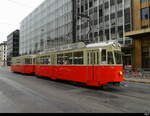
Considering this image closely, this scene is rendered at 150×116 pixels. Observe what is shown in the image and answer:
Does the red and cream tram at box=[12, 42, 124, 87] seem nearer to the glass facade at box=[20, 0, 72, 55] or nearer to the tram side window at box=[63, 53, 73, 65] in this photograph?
the tram side window at box=[63, 53, 73, 65]

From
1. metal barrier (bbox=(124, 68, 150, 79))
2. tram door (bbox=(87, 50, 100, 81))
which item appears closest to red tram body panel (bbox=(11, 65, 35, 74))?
metal barrier (bbox=(124, 68, 150, 79))

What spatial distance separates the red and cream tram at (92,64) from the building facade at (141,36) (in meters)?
15.9

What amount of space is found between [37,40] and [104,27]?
37.6 metres

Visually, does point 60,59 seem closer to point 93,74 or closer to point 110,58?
point 93,74

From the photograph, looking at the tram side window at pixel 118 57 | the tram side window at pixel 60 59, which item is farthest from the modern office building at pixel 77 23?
the tram side window at pixel 118 57

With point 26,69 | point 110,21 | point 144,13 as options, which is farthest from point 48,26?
point 144,13

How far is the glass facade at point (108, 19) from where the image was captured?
30.6m

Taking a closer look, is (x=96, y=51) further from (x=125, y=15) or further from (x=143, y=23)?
(x=125, y=15)

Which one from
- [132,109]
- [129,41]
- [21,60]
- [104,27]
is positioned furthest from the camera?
[104,27]

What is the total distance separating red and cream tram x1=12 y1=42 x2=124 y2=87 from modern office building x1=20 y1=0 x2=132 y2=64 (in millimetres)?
1995

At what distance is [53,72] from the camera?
50.9 ft

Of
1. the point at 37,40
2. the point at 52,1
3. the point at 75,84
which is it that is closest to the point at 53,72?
the point at 75,84

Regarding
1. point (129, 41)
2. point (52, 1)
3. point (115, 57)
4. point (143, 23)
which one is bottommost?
→ point (115, 57)

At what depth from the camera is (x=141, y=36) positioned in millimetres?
26297
